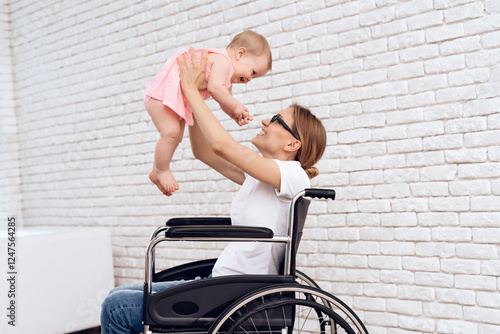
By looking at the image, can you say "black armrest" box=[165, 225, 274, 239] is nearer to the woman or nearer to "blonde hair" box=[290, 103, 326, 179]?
the woman

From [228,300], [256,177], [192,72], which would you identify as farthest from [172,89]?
[228,300]

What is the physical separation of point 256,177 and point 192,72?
41 centimetres

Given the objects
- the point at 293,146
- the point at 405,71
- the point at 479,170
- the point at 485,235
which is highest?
the point at 405,71

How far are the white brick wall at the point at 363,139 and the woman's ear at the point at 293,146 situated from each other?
0.83 m

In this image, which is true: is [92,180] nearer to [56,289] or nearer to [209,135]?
[56,289]

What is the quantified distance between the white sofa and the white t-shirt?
174 cm

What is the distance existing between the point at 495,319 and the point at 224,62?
4.93 feet

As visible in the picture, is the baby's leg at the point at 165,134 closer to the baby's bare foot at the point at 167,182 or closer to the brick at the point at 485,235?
the baby's bare foot at the point at 167,182

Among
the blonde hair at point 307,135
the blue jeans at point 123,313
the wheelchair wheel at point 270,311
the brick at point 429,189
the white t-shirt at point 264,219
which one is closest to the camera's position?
the wheelchair wheel at point 270,311

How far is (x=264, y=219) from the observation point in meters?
1.91

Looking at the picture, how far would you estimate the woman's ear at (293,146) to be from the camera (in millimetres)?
2021

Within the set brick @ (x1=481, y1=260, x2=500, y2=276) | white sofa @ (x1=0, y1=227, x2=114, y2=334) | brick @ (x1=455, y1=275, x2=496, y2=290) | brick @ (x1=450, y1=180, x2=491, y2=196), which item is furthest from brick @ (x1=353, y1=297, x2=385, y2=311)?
white sofa @ (x1=0, y1=227, x2=114, y2=334)

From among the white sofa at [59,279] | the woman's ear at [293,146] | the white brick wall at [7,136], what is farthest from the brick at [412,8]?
the white brick wall at [7,136]

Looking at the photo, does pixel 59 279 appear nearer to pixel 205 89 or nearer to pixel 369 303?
pixel 369 303
